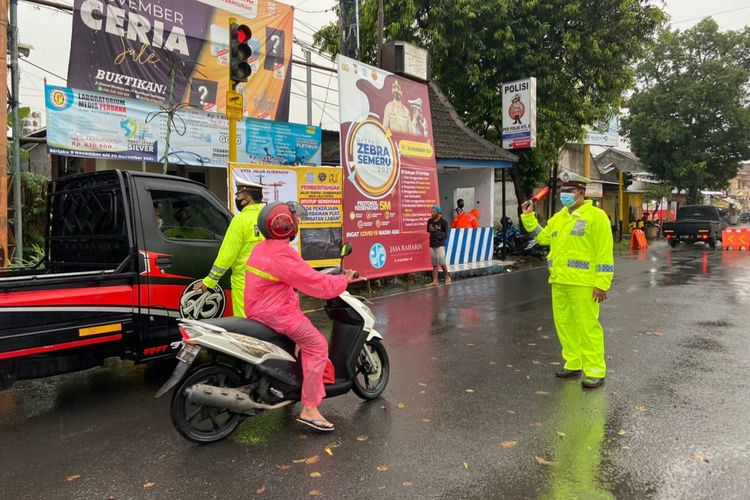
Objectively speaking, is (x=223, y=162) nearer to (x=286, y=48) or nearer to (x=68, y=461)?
(x=286, y=48)

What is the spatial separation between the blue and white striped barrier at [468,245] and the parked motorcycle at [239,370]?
9.82 meters

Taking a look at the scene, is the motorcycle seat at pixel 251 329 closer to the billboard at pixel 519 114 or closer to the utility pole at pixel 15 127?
the utility pole at pixel 15 127

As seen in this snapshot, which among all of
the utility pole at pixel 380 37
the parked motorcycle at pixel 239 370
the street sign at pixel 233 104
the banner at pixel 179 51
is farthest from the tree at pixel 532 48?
the parked motorcycle at pixel 239 370

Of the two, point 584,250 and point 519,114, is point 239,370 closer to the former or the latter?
point 584,250

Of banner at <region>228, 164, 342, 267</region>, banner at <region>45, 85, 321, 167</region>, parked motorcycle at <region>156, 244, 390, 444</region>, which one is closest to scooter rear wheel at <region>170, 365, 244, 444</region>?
parked motorcycle at <region>156, 244, 390, 444</region>

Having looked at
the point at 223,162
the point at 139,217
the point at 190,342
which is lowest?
the point at 190,342

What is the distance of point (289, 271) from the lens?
3988 millimetres

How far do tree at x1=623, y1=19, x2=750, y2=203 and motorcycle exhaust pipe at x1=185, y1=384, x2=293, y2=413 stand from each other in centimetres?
3426

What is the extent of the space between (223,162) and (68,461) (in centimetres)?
862

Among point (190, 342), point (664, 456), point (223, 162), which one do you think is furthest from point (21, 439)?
point (223, 162)

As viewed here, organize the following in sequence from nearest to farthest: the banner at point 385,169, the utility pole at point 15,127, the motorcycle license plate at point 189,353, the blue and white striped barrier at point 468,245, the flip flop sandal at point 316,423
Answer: the motorcycle license plate at point 189,353 < the flip flop sandal at point 316,423 < the utility pole at point 15,127 < the banner at point 385,169 < the blue and white striped barrier at point 468,245

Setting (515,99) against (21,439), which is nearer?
(21,439)

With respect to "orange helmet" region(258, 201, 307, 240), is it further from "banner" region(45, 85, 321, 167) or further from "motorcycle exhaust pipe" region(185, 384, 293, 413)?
"banner" region(45, 85, 321, 167)

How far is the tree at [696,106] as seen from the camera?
32.1 m
